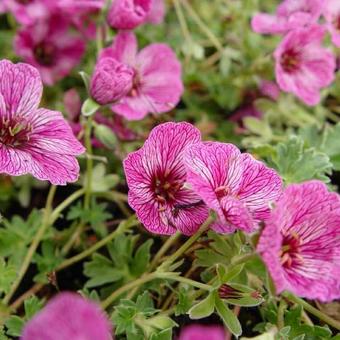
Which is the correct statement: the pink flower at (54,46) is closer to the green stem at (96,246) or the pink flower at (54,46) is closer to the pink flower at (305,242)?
the green stem at (96,246)

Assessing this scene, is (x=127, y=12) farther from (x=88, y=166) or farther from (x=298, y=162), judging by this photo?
(x=298, y=162)

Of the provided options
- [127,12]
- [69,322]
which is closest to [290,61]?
[127,12]

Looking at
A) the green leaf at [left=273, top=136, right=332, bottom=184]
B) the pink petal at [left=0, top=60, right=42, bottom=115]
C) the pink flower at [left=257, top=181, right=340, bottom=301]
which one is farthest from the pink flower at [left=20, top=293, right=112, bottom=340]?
the green leaf at [left=273, top=136, right=332, bottom=184]

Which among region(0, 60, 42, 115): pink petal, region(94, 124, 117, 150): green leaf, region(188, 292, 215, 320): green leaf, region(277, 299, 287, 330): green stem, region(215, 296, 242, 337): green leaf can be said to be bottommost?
region(277, 299, 287, 330): green stem

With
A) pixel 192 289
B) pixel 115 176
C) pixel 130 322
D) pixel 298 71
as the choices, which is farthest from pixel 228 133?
pixel 130 322

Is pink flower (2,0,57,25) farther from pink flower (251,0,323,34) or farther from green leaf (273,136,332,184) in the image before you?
green leaf (273,136,332,184)

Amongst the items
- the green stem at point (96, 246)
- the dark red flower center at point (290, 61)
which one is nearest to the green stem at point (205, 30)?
the dark red flower center at point (290, 61)

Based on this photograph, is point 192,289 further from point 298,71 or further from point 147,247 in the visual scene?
point 298,71
